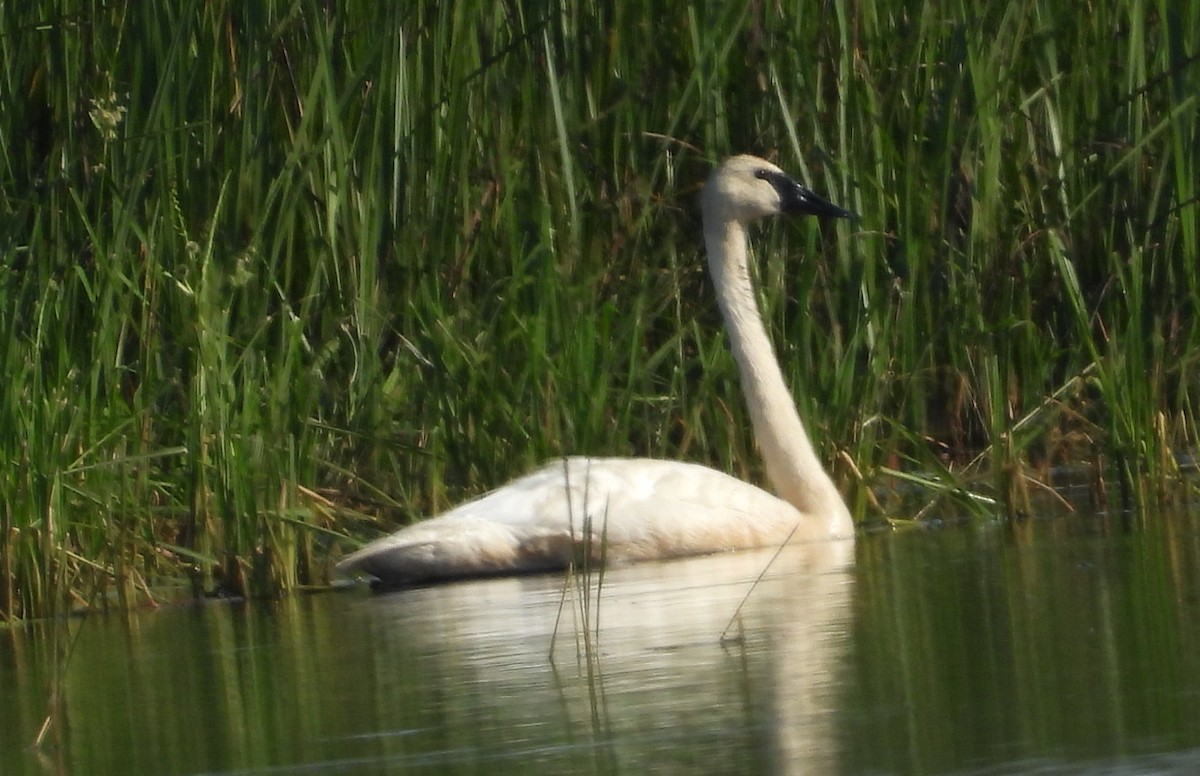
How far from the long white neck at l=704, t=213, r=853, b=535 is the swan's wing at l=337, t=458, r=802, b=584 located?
13 cm

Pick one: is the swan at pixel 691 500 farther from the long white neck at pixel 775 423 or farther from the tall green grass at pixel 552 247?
the tall green grass at pixel 552 247

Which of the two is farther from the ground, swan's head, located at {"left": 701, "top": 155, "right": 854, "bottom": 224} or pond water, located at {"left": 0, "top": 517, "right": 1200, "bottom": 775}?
swan's head, located at {"left": 701, "top": 155, "right": 854, "bottom": 224}

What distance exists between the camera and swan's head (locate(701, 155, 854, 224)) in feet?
25.6

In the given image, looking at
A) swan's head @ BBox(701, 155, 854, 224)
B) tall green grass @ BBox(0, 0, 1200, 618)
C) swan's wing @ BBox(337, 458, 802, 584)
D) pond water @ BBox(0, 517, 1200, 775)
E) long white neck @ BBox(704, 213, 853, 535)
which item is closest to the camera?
pond water @ BBox(0, 517, 1200, 775)

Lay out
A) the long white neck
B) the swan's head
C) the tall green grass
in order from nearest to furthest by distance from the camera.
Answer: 1. the tall green grass
2. the long white neck
3. the swan's head

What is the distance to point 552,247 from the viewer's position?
7363mm

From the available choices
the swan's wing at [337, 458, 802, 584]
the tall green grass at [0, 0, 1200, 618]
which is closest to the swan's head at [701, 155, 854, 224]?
the tall green grass at [0, 0, 1200, 618]

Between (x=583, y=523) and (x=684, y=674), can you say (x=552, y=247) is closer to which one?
(x=583, y=523)

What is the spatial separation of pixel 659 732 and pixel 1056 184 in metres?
4.17

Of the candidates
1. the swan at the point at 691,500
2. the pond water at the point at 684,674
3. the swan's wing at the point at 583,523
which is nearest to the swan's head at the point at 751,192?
the swan at the point at 691,500

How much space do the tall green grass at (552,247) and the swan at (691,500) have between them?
0.51 feet

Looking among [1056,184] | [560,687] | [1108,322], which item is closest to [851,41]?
[1056,184]

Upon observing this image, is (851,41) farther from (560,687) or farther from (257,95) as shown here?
(560,687)

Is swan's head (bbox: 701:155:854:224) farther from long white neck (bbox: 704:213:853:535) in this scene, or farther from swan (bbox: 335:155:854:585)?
long white neck (bbox: 704:213:853:535)
